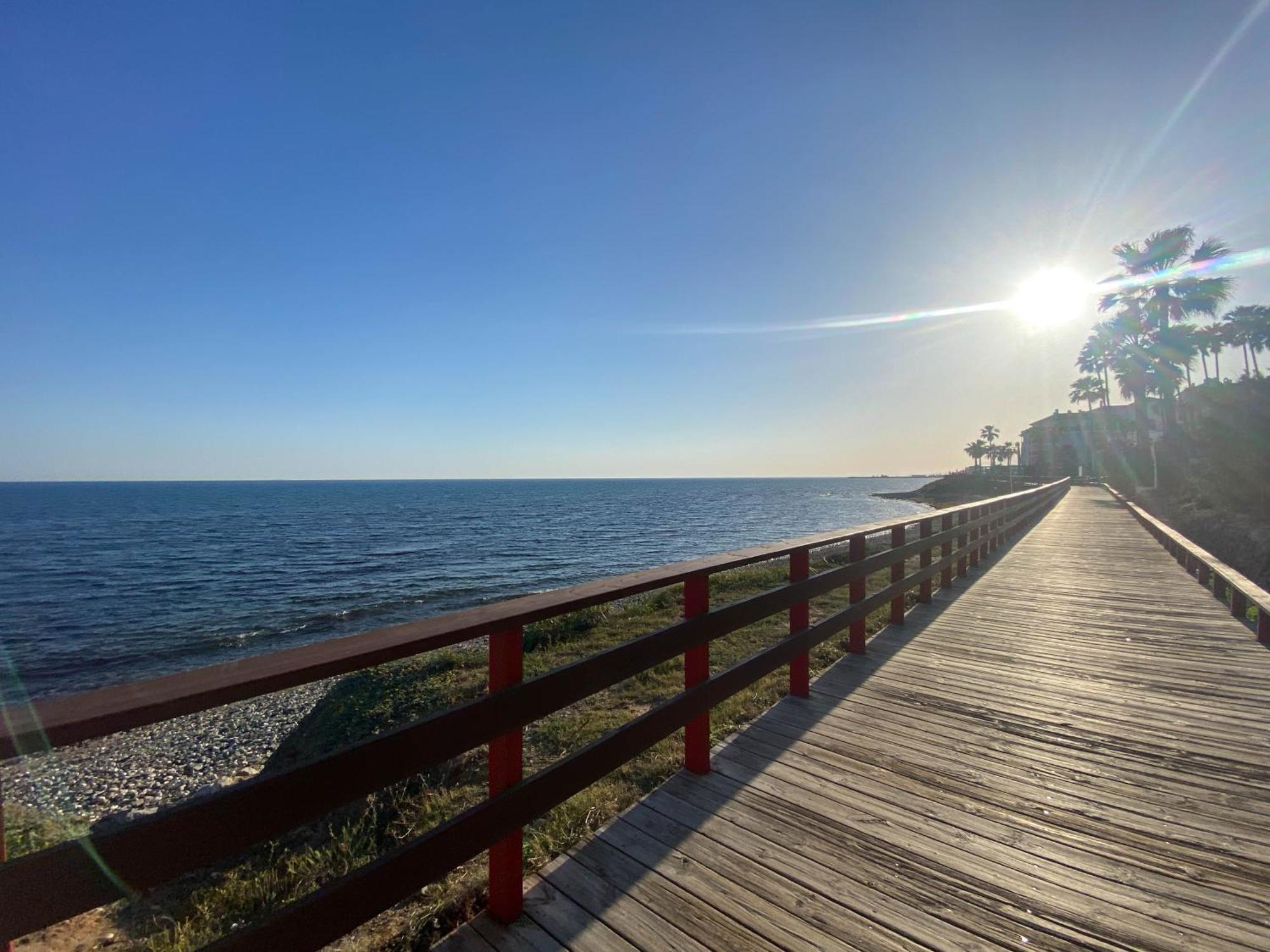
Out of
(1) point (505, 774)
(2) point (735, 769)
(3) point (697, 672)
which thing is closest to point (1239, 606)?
(2) point (735, 769)

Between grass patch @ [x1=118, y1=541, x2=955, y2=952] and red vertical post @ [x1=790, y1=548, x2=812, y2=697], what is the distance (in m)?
0.41

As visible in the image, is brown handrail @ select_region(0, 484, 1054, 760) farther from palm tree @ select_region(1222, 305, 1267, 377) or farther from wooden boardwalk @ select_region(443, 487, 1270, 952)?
palm tree @ select_region(1222, 305, 1267, 377)

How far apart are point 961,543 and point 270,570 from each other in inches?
1107

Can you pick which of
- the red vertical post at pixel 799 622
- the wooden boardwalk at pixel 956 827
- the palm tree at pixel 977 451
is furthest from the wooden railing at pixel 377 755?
the palm tree at pixel 977 451

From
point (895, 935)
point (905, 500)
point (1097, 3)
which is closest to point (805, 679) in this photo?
point (895, 935)

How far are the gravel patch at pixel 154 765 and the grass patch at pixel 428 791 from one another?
1.81ft

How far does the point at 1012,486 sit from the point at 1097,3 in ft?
148

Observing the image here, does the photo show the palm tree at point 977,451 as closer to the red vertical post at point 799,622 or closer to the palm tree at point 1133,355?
the palm tree at point 1133,355

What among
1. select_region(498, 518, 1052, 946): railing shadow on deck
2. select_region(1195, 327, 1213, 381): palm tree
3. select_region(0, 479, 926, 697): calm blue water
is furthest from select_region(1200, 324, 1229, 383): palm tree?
select_region(498, 518, 1052, 946): railing shadow on deck

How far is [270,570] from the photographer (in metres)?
27.4

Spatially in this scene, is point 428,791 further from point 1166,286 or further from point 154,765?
point 1166,286

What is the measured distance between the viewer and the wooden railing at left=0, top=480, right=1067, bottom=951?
3.85ft

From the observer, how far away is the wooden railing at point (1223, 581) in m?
5.63

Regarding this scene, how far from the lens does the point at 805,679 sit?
4.34 metres
